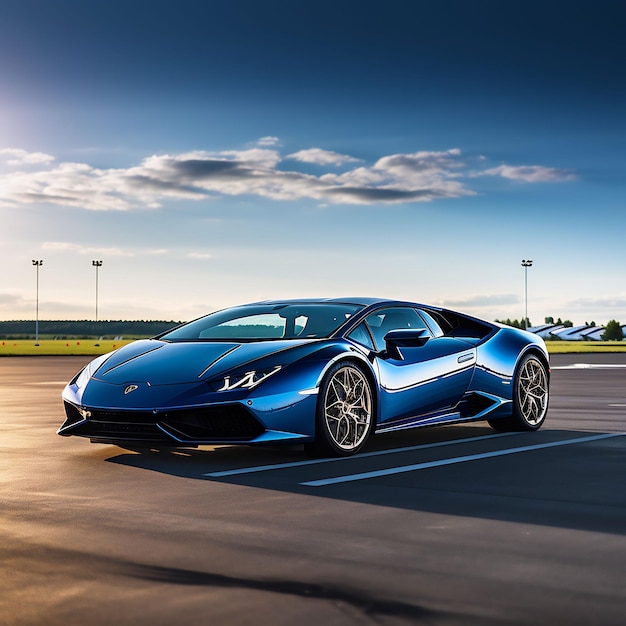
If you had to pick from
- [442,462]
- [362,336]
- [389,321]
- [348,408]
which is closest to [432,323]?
[389,321]

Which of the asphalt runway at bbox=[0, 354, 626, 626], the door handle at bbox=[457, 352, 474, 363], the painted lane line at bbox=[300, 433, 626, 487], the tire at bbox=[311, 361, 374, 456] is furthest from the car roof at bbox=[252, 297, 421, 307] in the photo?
the painted lane line at bbox=[300, 433, 626, 487]

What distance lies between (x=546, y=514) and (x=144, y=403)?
347cm

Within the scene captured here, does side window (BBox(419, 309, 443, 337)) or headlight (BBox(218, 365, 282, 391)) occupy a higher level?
side window (BBox(419, 309, 443, 337))

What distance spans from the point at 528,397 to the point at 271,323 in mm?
3011

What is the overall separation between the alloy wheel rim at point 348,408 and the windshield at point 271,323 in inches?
20.8

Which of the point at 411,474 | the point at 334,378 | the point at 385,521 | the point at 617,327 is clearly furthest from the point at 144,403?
the point at 617,327

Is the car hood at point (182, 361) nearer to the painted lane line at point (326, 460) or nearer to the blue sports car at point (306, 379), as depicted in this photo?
the blue sports car at point (306, 379)

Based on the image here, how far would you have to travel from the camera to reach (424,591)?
436 centimetres

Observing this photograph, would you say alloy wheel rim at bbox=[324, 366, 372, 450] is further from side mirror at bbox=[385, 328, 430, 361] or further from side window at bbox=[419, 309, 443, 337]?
side window at bbox=[419, 309, 443, 337]

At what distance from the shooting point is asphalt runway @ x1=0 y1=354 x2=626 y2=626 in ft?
13.5

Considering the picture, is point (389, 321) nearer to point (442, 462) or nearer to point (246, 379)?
point (442, 462)

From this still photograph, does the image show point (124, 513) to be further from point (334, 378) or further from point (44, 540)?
point (334, 378)

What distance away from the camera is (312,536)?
5492mm

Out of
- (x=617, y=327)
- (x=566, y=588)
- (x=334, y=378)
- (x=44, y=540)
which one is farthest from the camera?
(x=617, y=327)
